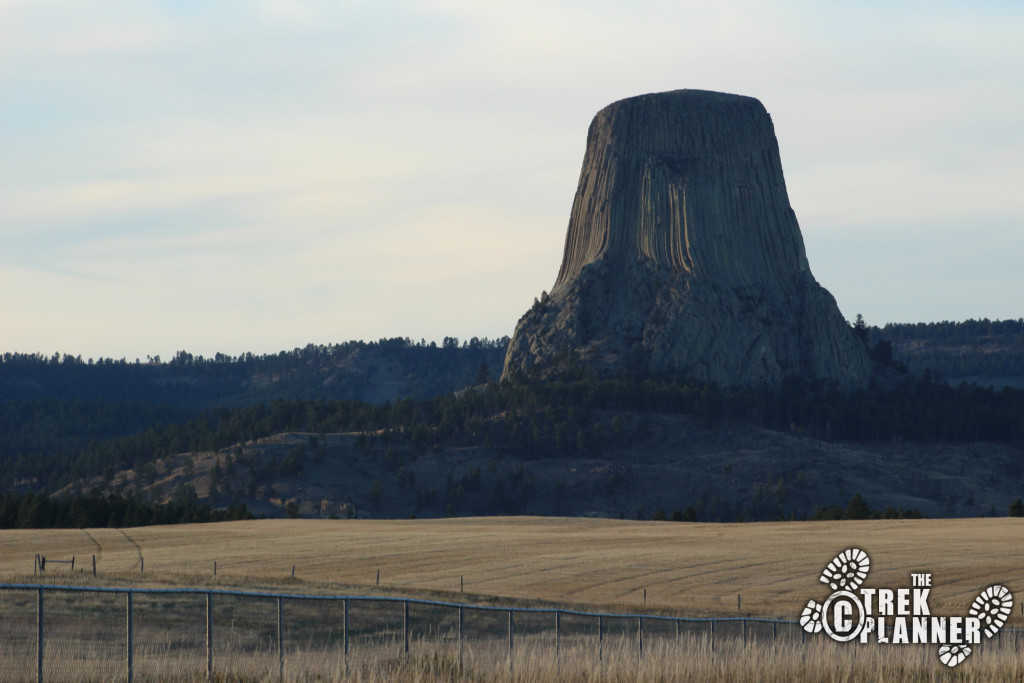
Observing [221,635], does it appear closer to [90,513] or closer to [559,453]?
[90,513]

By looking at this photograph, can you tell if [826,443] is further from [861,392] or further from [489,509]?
[489,509]

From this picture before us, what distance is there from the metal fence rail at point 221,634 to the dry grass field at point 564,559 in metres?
12.2

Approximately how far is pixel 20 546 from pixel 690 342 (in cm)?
13163

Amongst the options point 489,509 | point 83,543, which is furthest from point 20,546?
point 489,509

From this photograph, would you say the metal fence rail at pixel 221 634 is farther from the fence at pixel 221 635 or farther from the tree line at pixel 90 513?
the tree line at pixel 90 513

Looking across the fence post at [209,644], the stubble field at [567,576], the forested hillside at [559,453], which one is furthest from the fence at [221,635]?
the forested hillside at [559,453]

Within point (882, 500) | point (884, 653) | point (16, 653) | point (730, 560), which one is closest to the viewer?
point (16, 653)

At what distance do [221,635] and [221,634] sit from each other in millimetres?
128

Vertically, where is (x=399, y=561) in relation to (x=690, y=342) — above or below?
below

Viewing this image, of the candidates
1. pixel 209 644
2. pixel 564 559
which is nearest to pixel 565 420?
pixel 564 559

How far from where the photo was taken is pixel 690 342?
197m

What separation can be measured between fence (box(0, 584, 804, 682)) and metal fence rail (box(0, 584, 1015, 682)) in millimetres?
37

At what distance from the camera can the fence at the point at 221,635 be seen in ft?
64.9

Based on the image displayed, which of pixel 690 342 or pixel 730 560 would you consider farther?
pixel 690 342
